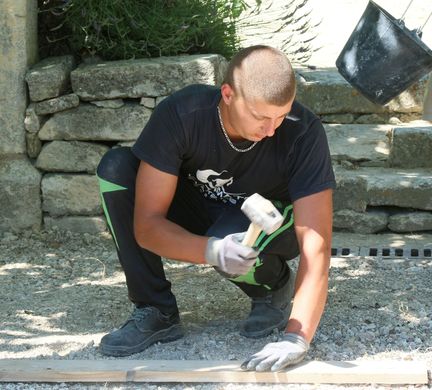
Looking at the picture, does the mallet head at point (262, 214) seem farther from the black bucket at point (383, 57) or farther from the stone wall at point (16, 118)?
the stone wall at point (16, 118)

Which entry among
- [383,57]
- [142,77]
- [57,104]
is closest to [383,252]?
[383,57]

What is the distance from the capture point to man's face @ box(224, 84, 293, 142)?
3.32 metres

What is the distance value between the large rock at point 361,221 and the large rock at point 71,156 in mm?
1359

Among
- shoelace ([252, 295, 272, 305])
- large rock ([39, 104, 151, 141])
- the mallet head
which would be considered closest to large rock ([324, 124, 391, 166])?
large rock ([39, 104, 151, 141])

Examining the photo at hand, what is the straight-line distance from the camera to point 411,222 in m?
5.39

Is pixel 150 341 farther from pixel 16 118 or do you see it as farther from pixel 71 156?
pixel 16 118

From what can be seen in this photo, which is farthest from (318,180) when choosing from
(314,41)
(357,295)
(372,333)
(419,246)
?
(314,41)

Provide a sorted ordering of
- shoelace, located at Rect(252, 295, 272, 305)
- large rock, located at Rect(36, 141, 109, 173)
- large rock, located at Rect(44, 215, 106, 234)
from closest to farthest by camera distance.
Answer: shoelace, located at Rect(252, 295, 272, 305) < large rock, located at Rect(36, 141, 109, 173) < large rock, located at Rect(44, 215, 106, 234)

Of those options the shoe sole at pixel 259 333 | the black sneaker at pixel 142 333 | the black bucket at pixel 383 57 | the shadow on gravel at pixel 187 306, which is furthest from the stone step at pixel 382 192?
the black sneaker at pixel 142 333

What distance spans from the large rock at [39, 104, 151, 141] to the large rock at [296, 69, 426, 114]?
1153 millimetres

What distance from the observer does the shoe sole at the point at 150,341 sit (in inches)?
145

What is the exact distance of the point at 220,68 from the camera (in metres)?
5.31

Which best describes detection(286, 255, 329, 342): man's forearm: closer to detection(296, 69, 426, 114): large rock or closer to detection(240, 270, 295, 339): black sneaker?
detection(240, 270, 295, 339): black sneaker

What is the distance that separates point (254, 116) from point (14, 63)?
230cm
